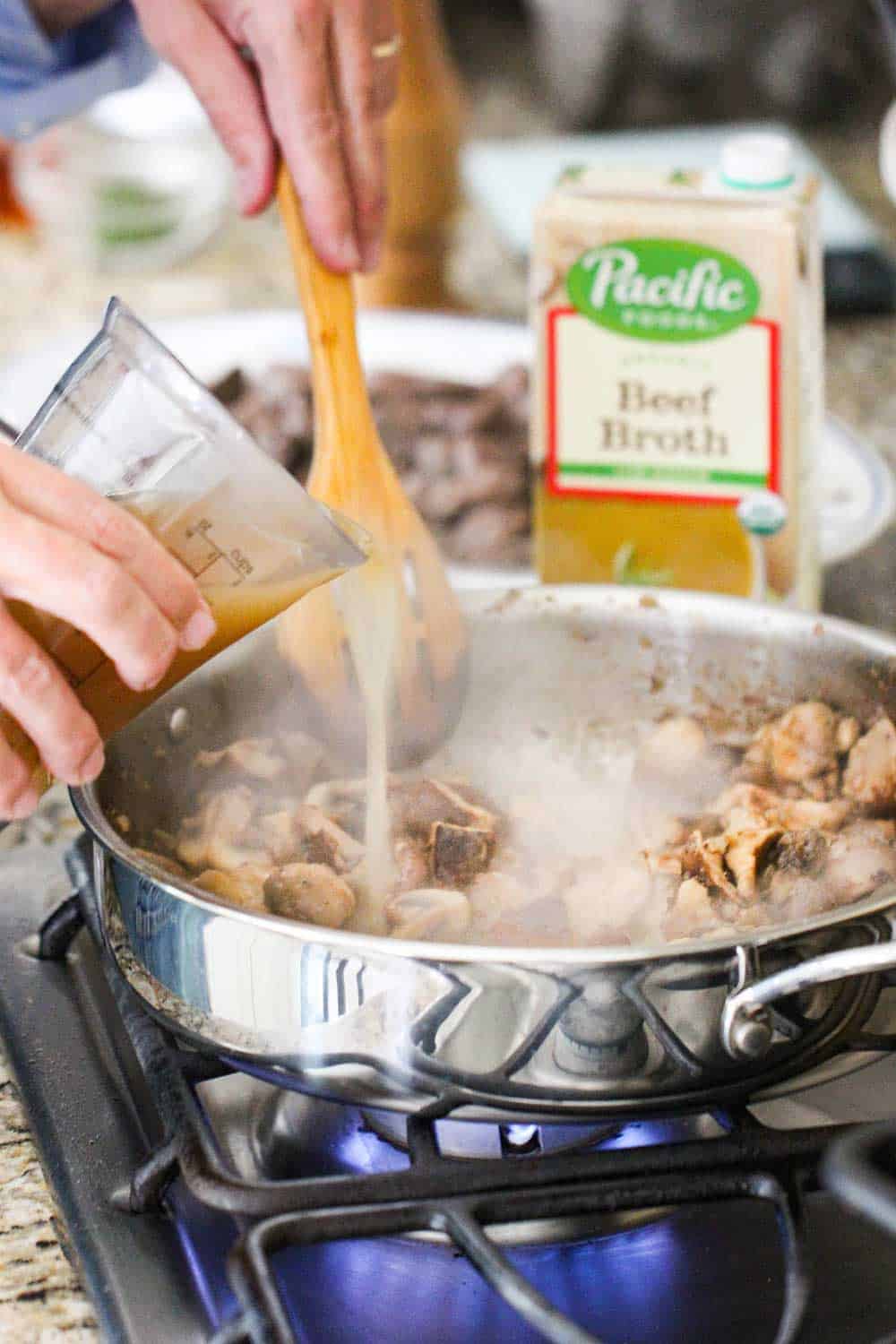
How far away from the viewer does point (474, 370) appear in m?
1.56

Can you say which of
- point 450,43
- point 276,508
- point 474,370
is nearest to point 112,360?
point 276,508

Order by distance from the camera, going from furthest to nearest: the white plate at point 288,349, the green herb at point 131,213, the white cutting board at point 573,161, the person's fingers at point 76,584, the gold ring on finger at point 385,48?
the green herb at point 131,213 < the white cutting board at point 573,161 < the white plate at point 288,349 < the gold ring on finger at point 385,48 < the person's fingers at point 76,584

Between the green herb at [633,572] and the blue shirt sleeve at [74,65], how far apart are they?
60 cm

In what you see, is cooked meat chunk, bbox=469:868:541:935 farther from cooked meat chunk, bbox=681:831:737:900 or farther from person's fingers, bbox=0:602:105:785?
person's fingers, bbox=0:602:105:785

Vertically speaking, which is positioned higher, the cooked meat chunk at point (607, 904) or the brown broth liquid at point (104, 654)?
the brown broth liquid at point (104, 654)

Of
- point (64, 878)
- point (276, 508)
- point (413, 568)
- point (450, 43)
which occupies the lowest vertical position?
point (450, 43)

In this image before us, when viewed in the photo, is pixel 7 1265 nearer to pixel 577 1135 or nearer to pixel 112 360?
pixel 577 1135

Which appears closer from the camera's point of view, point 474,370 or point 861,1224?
point 861,1224

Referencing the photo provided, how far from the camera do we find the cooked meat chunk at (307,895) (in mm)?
760

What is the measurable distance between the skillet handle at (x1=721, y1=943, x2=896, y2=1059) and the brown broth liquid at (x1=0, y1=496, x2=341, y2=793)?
252mm

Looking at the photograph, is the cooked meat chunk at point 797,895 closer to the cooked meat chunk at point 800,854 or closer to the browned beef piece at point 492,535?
the cooked meat chunk at point 800,854

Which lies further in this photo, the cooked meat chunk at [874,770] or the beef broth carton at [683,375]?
the beef broth carton at [683,375]

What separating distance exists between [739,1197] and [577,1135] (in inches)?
4.3

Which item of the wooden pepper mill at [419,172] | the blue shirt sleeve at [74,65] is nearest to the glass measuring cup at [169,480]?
the blue shirt sleeve at [74,65]
